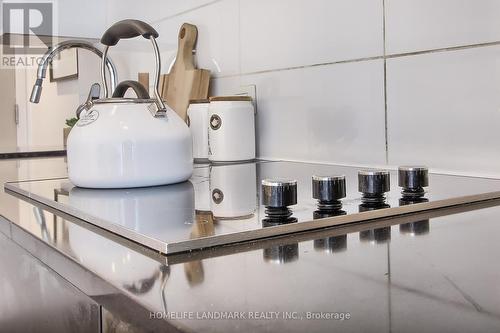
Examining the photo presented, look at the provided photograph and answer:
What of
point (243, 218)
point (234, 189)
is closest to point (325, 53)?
point (234, 189)

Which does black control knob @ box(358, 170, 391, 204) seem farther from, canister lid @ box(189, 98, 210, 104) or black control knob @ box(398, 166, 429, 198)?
canister lid @ box(189, 98, 210, 104)

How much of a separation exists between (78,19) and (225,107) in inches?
49.8

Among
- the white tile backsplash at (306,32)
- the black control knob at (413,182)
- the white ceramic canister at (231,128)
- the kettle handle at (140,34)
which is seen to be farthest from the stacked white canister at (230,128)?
the black control knob at (413,182)

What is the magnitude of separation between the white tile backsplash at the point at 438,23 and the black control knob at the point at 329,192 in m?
0.41

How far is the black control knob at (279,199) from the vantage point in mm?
573

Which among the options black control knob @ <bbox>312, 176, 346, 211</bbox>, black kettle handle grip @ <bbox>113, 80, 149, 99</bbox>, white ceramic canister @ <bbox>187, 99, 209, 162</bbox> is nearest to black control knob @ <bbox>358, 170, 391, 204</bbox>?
black control knob @ <bbox>312, 176, 346, 211</bbox>

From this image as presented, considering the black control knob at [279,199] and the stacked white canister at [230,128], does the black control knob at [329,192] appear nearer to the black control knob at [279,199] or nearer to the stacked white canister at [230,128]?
the black control knob at [279,199]

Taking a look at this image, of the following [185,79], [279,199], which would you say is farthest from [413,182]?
[185,79]

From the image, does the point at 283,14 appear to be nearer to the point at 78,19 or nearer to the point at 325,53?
the point at 325,53

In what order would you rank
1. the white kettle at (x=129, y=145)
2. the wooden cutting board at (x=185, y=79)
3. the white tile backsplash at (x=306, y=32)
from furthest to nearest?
the wooden cutting board at (x=185, y=79) < the white tile backsplash at (x=306, y=32) < the white kettle at (x=129, y=145)

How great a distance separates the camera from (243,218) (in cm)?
59

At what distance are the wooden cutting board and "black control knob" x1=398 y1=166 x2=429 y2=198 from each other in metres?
Answer: 0.86

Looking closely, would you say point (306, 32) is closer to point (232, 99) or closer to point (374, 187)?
point (232, 99)

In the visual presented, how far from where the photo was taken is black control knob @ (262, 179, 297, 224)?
0.57 m
